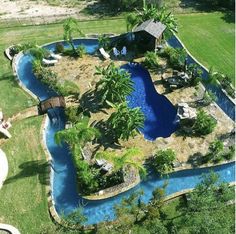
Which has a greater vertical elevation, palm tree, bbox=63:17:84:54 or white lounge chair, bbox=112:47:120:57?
palm tree, bbox=63:17:84:54

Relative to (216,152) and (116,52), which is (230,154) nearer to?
(216,152)

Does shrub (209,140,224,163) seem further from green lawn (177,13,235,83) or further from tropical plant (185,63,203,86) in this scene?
green lawn (177,13,235,83)

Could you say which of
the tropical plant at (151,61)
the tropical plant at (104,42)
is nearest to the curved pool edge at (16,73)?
the tropical plant at (104,42)

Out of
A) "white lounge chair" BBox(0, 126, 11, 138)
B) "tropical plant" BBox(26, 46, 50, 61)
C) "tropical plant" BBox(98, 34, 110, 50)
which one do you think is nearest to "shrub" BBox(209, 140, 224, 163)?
"white lounge chair" BBox(0, 126, 11, 138)

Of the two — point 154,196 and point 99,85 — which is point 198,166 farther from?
point 99,85

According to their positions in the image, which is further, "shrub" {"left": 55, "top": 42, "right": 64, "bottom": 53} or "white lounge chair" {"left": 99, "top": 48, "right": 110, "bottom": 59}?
"shrub" {"left": 55, "top": 42, "right": 64, "bottom": 53}

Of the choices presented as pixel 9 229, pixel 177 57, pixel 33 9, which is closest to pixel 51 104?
pixel 9 229

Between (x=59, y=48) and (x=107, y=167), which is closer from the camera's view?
(x=107, y=167)

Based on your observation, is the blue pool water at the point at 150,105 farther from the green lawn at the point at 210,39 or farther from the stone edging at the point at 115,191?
the green lawn at the point at 210,39
